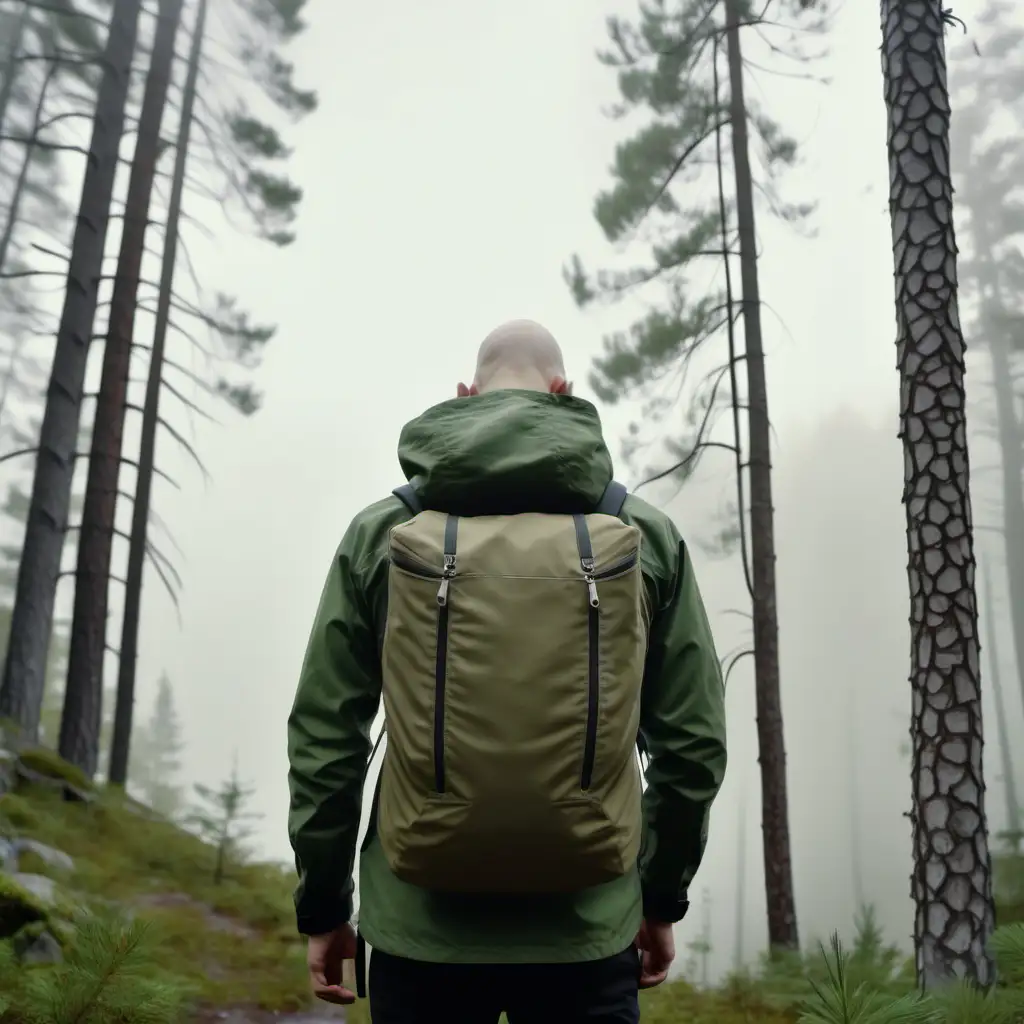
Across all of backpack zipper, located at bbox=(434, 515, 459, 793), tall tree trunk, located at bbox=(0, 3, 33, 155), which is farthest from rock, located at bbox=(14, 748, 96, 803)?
tall tree trunk, located at bbox=(0, 3, 33, 155)

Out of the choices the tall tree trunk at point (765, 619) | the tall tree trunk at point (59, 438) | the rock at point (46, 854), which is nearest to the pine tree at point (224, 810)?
the rock at point (46, 854)

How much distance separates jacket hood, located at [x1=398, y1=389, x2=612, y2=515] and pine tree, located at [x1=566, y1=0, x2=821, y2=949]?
17.9 ft

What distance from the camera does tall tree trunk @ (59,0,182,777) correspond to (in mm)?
7398

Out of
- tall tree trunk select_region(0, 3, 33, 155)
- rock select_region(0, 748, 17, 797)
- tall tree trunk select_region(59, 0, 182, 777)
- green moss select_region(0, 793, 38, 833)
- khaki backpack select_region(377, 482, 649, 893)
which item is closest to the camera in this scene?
khaki backpack select_region(377, 482, 649, 893)

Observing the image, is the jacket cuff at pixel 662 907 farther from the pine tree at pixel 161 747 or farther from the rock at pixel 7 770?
the pine tree at pixel 161 747

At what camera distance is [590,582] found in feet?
4.12

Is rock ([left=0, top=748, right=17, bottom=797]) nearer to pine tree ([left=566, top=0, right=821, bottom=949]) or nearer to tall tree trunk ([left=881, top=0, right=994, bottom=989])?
pine tree ([left=566, top=0, right=821, bottom=949])

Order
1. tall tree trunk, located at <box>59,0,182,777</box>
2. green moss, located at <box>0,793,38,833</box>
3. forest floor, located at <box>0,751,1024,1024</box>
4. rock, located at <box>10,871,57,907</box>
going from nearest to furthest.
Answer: rock, located at <box>10,871,57,907</box> < forest floor, located at <box>0,751,1024,1024</box> < green moss, located at <box>0,793,38,833</box> < tall tree trunk, located at <box>59,0,182,777</box>

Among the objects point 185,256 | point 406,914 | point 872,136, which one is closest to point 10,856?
point 406,914

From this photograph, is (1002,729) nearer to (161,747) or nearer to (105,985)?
(105,985)

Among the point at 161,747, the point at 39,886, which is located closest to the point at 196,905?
the point at 39,886

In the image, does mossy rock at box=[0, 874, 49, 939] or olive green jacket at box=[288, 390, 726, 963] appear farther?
mossy rock at box=[0, 874, 49, 939]

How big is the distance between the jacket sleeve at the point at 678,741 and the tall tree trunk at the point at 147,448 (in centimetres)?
819

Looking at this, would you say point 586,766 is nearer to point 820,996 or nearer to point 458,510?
point 458,510
